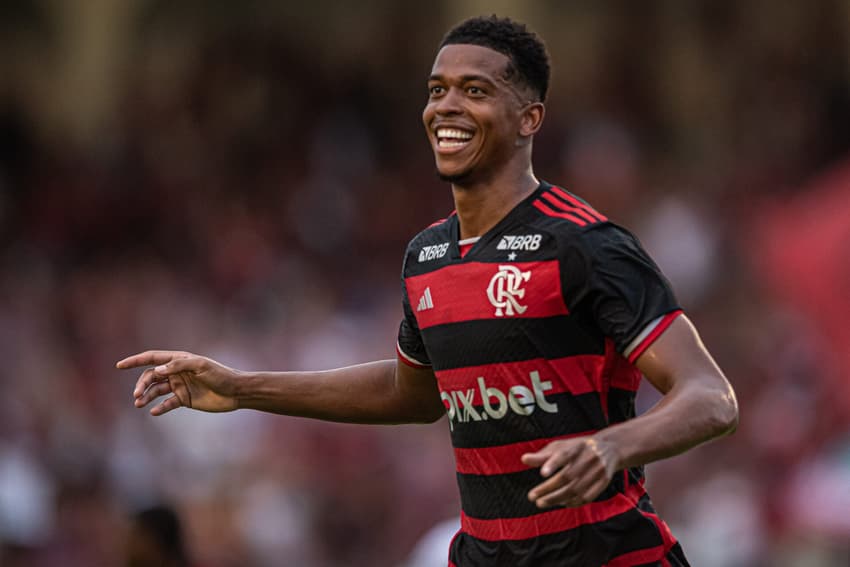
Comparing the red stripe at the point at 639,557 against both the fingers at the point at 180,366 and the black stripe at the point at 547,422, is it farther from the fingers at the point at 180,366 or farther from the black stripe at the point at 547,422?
the fingers at the point at 180,366

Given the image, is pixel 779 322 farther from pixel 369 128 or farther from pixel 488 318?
pixel 488 318

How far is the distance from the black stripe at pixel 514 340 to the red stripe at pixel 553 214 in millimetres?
304

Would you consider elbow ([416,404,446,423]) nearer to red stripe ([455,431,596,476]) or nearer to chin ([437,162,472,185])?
red stripe ([455,431,596,476])

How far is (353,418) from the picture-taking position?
588cm

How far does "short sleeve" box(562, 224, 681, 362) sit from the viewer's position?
4.73 m

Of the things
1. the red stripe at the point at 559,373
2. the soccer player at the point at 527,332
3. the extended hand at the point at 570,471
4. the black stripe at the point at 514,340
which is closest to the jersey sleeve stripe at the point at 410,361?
the soccer player at the point at 527,332

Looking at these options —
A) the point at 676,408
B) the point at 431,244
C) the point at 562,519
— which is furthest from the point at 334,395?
the point at 676,408

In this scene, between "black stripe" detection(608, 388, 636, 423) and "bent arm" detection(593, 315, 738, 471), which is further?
"black stripe" detection(608, 388, 636, 423)

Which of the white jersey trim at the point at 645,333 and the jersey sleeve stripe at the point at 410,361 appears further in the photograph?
the jersey sleeve stripe at the point at 410,361

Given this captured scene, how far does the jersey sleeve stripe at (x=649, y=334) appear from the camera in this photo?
469 centimetres

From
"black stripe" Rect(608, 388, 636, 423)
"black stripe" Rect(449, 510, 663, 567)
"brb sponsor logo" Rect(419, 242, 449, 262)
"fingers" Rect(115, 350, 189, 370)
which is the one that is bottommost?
"black stripe" Rect(449, 510, 663, 567)

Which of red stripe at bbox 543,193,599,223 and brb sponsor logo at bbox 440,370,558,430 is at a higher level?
red stripe at bbox 543,193,599,223

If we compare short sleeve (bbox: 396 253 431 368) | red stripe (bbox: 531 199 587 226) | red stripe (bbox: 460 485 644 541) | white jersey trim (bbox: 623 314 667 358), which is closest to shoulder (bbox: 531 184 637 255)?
red stripe (bbox: 531 199 587 226)

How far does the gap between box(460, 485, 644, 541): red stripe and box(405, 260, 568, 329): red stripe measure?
61 cm
